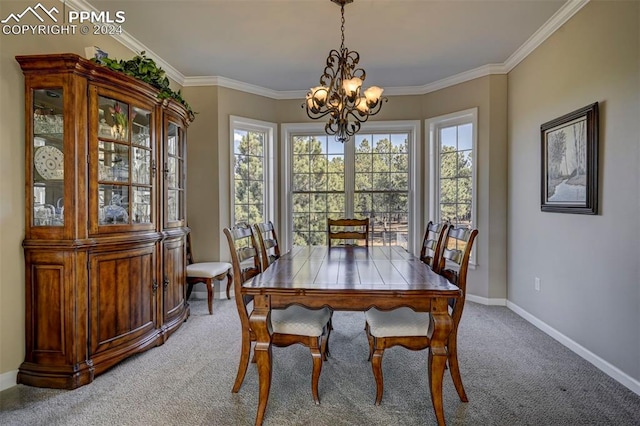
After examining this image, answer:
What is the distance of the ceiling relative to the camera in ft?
8.98

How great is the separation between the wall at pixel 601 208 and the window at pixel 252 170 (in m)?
3.10

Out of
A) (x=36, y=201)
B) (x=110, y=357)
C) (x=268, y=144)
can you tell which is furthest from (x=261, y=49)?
(x=110, y=357)

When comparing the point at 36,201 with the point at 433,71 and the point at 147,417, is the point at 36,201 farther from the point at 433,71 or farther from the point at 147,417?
the point at 433,71

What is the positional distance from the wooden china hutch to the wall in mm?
3392

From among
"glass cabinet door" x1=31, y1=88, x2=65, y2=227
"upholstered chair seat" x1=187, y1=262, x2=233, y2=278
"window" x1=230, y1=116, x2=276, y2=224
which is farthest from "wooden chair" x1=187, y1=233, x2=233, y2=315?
"glass cabinet door" x1=31, y1=88, x2=65, y2=227

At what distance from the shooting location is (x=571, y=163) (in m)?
2.77

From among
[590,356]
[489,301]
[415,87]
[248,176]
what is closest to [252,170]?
[248,176]

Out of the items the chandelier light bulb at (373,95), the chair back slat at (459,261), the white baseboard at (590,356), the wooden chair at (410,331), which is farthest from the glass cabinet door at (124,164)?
the white baseboard at (590,356)

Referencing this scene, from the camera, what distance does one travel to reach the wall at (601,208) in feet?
7.17

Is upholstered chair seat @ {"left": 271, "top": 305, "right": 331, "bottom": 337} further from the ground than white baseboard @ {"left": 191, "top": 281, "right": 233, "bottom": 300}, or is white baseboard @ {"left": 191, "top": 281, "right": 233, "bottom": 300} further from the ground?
upholstered chair seat @ {"left": 271, "top": 305, "right": 331, "bottom": 337}

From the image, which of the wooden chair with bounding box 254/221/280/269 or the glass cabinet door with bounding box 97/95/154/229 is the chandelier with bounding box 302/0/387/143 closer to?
the wooden chair with bounding box 254/221/280/269

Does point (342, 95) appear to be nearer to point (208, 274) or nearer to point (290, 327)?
point (290, 327)

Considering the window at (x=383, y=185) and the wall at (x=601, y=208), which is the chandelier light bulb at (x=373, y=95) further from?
the window at (x=383, y=185)

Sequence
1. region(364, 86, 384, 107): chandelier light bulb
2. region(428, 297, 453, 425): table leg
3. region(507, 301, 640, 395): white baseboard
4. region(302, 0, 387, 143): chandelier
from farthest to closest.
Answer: region(364, 86, 384, 107): chandelier light bulb
region(302, 0, 387, 143): chandelier
region(507, 301, 640, 395): white baseboard
region(428, 297, 453, 425): table leg
